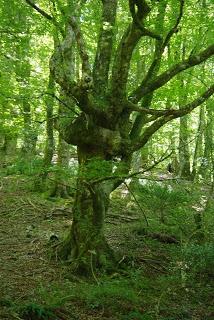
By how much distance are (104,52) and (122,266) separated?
4.54 metres

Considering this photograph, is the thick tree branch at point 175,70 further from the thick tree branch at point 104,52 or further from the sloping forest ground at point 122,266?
the sloping forest ground at point 122,266

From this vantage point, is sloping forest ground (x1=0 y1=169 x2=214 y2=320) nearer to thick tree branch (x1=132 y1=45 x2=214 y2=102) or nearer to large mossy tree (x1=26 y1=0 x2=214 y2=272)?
large mossy tree (x1=26 y1=0 x2=214 y2=272)

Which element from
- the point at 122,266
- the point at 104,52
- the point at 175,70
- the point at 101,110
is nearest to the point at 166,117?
the point at 175,70

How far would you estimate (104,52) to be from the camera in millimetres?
8445

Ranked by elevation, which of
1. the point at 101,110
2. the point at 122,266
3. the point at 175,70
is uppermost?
the point at 175,70

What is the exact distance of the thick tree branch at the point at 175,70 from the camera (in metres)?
7.89

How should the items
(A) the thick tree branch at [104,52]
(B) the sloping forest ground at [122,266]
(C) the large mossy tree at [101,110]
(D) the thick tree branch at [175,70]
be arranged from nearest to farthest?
(B) the sloping forest ground at [122,266]
(C) the large mossy tree at [101,110]
(D) the thick tree branch at [175,70]
(A) the thick tree branch at [104,52]

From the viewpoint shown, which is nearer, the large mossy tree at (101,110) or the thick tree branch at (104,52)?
the large mossy tree at (101,110)

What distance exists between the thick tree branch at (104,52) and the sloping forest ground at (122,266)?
2.47 metres

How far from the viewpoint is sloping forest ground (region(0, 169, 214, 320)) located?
669cm

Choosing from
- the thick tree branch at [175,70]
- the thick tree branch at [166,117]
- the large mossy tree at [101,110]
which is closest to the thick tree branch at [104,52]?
the large mossy tree at [101,110]

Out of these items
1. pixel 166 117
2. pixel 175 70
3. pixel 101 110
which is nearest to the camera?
pixel 101 110

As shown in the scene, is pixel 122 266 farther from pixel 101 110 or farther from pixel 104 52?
pixel 104 52

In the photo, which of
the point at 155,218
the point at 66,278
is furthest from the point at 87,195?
the point at 155,218
